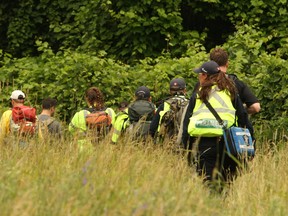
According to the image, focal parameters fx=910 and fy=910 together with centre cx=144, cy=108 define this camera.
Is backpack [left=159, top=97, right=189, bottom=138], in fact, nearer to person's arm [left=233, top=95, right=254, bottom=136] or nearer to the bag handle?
person's arm [left=233, top=95, right=254, bottom=136]

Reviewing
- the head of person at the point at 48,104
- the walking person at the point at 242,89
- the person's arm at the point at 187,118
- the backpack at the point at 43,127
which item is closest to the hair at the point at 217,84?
the person's arm at the point at 187,118

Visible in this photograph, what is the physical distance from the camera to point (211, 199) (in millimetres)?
7367

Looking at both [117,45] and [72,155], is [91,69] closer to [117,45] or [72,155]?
[117,45]

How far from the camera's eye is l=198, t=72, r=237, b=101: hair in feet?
30.0

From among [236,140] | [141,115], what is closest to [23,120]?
[141,115]

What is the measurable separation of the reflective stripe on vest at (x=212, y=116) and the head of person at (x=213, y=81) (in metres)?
0.05

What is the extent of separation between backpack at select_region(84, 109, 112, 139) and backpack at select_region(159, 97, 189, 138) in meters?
0.81

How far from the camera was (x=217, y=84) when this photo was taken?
9.17 metres

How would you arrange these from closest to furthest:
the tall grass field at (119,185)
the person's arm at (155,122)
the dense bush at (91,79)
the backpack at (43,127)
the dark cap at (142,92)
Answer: the tall grass field at (119,185)
the backpack at (43,127)
the person's arm at (155,122)
the dark cap at (142,92)
the dense bush at (91,79)

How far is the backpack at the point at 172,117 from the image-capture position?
36.8 ft

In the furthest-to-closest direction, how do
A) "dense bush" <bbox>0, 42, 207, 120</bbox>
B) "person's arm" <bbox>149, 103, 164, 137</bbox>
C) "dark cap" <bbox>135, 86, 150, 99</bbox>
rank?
1. "dense bush" <bbox>0, 42, 207, 120</bbox>
2. "dark cap" <bbox>135, 86, 150, 99</bbox>
3. "person's arm" <bbox>149, 103, 164, 137</bbox>

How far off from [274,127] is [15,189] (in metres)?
8.55

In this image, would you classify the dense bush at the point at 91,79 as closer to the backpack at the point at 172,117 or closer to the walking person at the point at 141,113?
the walking person at the point at 141,113

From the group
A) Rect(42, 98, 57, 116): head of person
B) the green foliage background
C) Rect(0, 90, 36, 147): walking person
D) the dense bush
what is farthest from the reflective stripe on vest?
the dense bush
